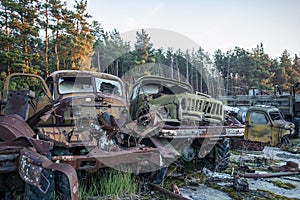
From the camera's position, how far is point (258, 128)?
1002cm

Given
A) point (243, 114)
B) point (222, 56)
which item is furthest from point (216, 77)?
point (243, 114)

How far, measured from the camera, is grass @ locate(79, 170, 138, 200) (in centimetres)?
385

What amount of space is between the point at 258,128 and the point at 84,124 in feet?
24.9

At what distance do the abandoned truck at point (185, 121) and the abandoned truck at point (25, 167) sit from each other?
2.05m

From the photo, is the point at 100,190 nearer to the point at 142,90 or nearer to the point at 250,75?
the point at 142,90

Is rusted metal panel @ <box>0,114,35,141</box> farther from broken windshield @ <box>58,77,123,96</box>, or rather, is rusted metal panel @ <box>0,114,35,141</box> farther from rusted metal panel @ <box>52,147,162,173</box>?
broken windshield @ <box>58,77,123,96</box>

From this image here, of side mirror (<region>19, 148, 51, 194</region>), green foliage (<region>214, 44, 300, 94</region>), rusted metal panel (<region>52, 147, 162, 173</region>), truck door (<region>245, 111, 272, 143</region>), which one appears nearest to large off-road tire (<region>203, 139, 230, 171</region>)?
rusted metal panel (<region>52, 147, 162, 173</region>)

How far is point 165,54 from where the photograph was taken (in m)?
42.8

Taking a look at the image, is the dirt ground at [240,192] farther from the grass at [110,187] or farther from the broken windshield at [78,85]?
the broken windshield at [78,85]

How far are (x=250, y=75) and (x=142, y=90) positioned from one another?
124 feet

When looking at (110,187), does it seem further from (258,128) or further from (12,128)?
(258,128)

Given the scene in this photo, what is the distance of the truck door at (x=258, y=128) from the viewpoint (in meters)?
9.91

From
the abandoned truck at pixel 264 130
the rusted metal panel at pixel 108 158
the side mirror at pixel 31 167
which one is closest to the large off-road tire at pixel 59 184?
the rusted metal panel at pixel 108 158

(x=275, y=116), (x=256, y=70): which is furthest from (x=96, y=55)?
(x=275, y=116)
